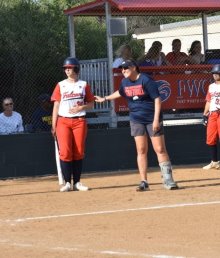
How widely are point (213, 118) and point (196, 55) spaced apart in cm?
190

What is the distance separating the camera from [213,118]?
14.1 metres

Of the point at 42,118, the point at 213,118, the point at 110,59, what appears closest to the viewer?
the point at 213,118

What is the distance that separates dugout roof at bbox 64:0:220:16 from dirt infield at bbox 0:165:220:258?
11.1 feet

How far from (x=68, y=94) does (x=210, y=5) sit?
192 inches

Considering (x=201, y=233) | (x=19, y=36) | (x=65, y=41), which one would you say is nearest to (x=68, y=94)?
(x=201, y=233)

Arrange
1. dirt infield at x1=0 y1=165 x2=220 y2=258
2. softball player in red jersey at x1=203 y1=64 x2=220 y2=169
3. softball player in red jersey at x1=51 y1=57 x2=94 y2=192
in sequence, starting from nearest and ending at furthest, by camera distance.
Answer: dirt infield at x1=0 y1=165 x2=220 y2=258 → softball player in red jersey at x1=51 y1=57 x2=94 y2=192 → softball player in red jersey at x1=203 y1=64 x2=220 y2=169

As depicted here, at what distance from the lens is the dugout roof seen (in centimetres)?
1434

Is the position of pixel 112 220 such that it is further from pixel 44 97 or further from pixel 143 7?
pixel 143 7

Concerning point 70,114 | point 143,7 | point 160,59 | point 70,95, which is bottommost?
point 70,114

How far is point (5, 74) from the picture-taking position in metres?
14.5

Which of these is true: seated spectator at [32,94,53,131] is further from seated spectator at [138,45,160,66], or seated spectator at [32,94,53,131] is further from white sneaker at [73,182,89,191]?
white sneaker at [73,182,89,191]

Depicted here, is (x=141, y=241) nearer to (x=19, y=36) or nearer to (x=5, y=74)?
(x=5, y=74)

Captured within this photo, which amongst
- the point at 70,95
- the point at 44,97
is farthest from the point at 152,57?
the point at 70,95

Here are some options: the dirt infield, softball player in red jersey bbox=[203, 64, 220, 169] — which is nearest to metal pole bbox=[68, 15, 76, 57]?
softball player in red jersey bbox=[203, 64, 220, 169]
